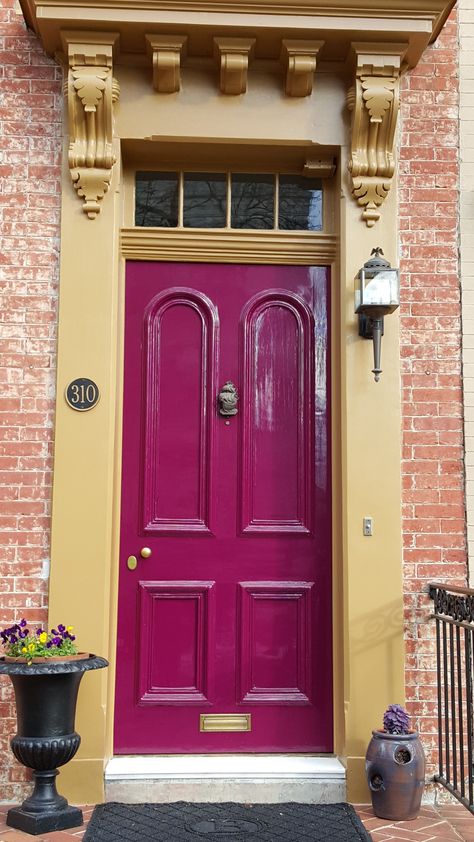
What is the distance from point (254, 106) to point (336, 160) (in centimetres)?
56

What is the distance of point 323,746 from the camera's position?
5.02 m

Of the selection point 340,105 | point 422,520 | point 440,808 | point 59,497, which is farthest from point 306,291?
point 440,808

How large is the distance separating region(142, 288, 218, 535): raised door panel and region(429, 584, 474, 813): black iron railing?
4.50 feet

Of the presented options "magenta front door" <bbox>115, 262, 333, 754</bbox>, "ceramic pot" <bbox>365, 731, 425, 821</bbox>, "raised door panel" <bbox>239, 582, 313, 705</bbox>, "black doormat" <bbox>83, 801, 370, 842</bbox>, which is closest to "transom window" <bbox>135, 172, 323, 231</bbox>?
"magenta front door" <bbox>115, 262, 333, 754</bbox>

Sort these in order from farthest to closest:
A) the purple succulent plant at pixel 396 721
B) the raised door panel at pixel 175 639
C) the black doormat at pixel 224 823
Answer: the raised door panel at pixel 175 639
the purple succulent plant at pixel 396 721
the black doormat at pixel 224 823

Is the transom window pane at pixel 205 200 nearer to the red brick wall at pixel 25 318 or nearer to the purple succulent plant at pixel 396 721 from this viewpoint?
the red brick wall at pixel 25 318

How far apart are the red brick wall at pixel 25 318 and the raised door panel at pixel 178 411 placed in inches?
22.7

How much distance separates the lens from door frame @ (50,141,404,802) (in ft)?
15.7

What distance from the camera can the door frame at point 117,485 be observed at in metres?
4.78

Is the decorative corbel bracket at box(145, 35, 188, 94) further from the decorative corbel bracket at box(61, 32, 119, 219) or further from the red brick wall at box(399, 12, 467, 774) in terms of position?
the red brick wall at box(399, 12, 467, 774)

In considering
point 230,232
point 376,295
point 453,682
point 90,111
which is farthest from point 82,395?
point 453,682

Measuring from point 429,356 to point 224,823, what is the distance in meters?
2.65

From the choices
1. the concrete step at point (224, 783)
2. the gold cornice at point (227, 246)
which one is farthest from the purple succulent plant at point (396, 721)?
the gold cornice at point (227, 246)

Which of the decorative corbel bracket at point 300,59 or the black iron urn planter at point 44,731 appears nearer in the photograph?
the black iron urn planter at point 44,731
